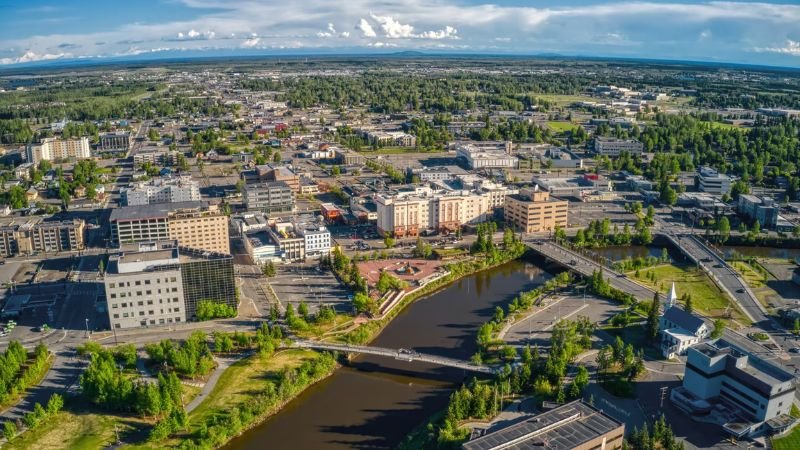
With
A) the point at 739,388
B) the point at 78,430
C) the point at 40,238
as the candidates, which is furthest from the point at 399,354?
the point at 40,238

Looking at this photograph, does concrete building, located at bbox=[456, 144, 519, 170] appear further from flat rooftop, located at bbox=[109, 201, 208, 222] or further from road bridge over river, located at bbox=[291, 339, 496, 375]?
road bridge over river, located at bbox=[291, 339, 496, 375]

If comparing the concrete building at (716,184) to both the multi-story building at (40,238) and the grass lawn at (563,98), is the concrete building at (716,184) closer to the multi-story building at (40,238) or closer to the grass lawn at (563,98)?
the multi-story building at (40,238)

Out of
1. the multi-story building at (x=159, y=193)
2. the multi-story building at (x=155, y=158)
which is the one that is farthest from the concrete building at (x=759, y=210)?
the multi-story building at (x=155, y=158)

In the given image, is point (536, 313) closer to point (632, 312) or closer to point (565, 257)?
point (632, 312)

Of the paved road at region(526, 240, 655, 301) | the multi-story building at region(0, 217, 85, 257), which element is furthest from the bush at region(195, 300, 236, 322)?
the paved road at region(526, 240, 655, 301)

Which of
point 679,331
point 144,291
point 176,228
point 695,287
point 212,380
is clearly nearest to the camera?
point 212,380

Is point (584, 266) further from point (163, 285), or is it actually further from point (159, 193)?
point (159, 193)
